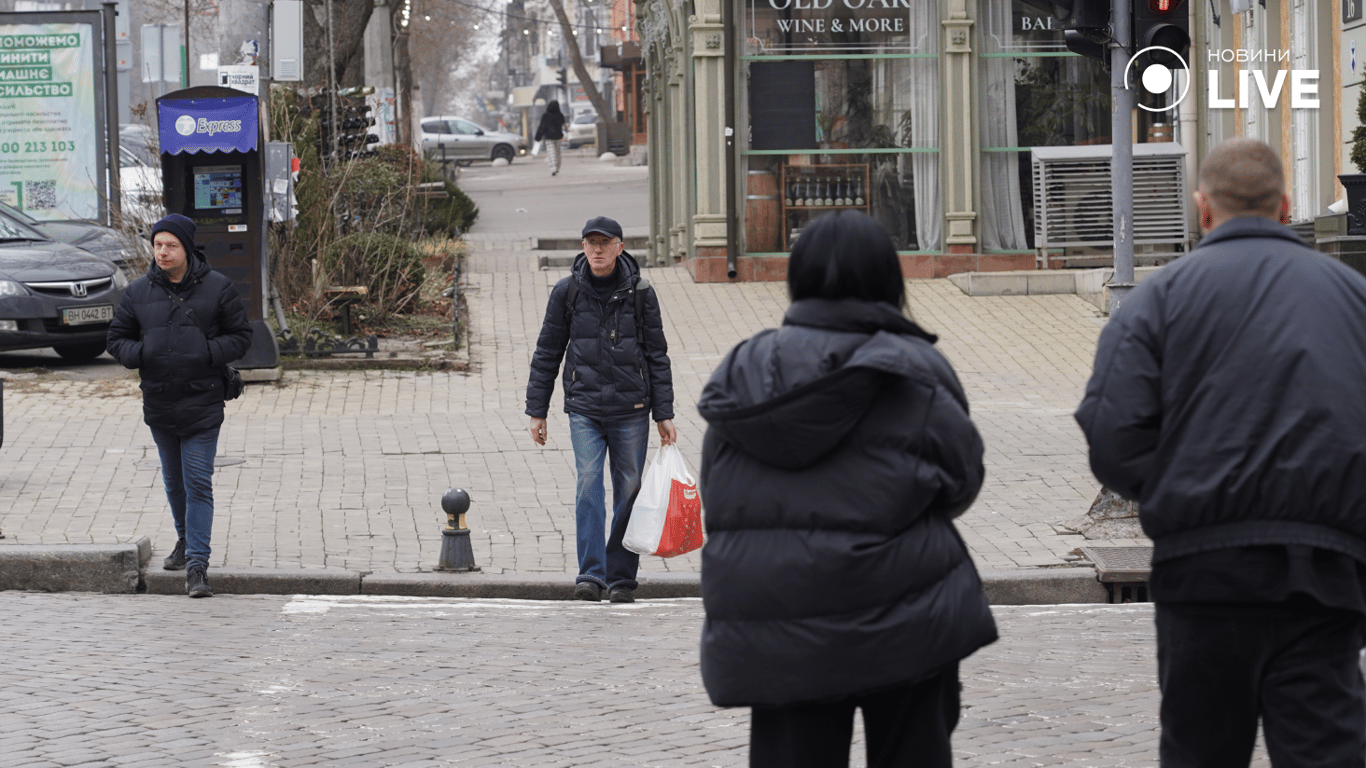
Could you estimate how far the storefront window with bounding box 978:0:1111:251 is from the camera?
1909 cm

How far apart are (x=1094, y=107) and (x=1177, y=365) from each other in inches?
647

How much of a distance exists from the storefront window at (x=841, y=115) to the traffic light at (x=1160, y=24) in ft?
33.3

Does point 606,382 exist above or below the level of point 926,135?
below

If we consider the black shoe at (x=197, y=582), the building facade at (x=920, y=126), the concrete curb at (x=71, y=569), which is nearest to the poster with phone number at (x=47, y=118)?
the building facade at (x=920, y=126)

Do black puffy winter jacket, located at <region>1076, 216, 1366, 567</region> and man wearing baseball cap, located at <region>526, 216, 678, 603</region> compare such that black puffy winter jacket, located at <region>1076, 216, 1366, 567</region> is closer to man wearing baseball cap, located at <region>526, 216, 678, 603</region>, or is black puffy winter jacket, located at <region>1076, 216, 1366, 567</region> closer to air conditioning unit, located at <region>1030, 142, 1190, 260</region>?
A: man wearing baseball cap, located at <region>526, 216, 678, 603</region>

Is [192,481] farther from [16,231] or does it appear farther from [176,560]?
[16,231]

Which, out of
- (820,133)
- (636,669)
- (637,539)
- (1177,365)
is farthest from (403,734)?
(820,133)

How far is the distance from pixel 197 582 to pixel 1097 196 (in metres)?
12.9

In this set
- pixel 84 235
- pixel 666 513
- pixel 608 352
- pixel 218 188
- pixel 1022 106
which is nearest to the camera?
pixel 666 513

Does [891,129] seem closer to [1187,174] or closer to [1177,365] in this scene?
[1187,174]

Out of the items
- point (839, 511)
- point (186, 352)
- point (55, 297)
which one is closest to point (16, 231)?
point (55, 297)

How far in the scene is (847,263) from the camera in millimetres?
3385

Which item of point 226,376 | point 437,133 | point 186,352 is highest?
point 437,133

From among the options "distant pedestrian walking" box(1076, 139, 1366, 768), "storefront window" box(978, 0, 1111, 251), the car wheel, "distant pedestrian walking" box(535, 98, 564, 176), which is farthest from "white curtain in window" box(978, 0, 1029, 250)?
"distant pedestrian walking" box(535, 98, 564, 176)
